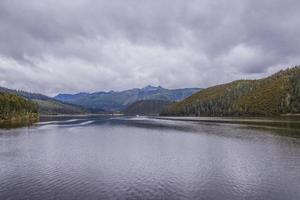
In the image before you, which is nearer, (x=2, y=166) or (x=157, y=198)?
(x=157, y=198)

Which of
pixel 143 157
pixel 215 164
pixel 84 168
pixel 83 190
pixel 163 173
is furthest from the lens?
pixel 143 157

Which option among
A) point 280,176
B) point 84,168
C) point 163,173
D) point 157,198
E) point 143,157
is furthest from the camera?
point 143,157

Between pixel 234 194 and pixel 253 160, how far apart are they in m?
21.1

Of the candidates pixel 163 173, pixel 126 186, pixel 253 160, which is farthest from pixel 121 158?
pixel 253 160

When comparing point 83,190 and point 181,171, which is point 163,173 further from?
point 83,190

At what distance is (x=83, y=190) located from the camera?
33.0 meters

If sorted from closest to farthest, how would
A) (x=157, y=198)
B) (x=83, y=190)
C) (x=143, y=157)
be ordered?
(x=157, y=198)
(x=83, y=190)
(x=143, y=157)

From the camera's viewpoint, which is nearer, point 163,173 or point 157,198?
point 157,198

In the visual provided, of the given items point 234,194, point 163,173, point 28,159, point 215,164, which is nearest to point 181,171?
point 163,173

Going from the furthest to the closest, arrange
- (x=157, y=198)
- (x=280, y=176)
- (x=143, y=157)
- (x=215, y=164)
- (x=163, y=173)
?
(x=143, y=157), (x=215, y=164), (x=163, y=173), (x=280, y=176), (x=157, y=198)

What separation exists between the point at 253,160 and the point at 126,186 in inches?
1041

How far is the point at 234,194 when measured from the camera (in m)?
31.4

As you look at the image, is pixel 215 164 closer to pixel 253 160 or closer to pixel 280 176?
pixel 253 160

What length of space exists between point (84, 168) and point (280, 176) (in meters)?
28.5
